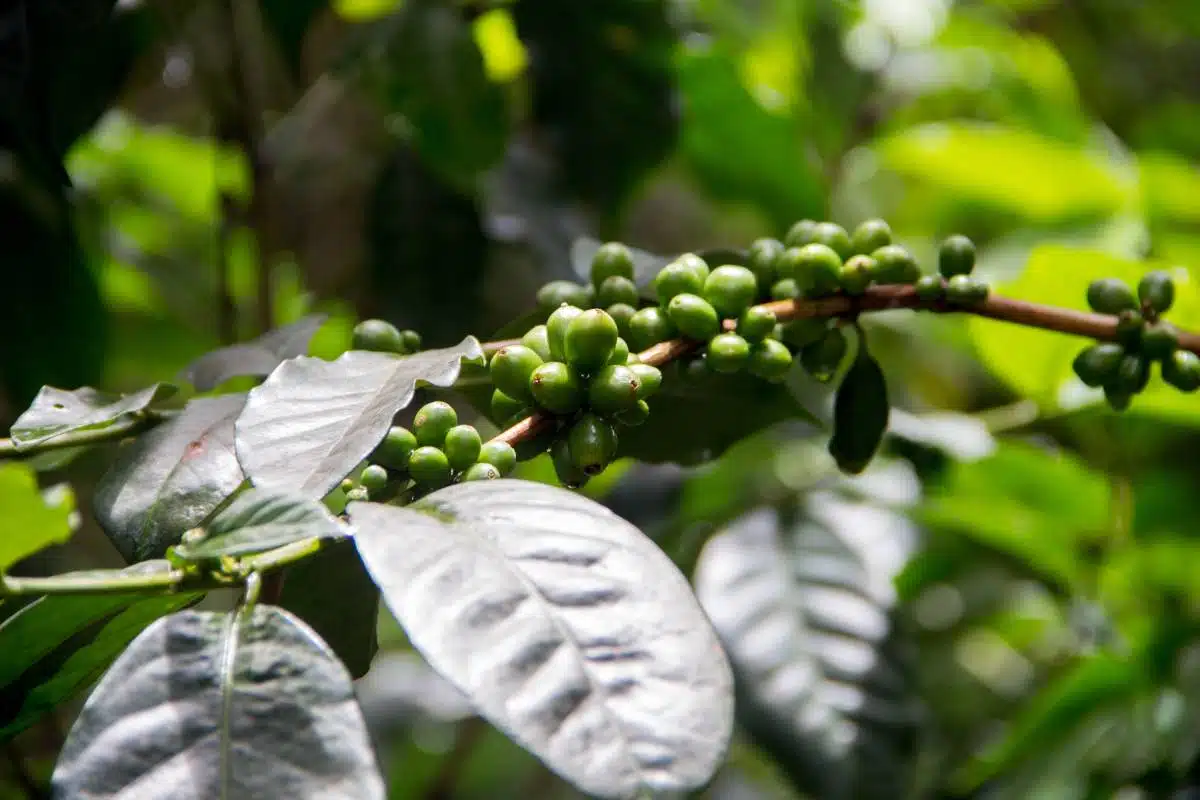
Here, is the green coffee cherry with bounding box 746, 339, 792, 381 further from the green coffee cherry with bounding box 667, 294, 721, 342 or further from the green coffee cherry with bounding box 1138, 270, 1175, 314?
the green coffee cherry with bounding box 1138, 270, 1175, 314

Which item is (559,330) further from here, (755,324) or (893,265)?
(893,265)

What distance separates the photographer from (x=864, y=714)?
90 cm

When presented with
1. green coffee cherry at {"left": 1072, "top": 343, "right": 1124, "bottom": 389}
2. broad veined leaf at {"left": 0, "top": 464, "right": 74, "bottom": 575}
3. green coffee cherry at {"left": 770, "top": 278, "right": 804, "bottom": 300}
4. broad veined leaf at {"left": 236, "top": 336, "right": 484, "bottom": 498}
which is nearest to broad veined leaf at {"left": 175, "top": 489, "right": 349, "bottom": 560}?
broad veined leaf at {"left": 236, "top": 336, "right": 484, "bottom": 498}

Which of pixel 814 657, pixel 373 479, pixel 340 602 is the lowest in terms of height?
pixel 814 657

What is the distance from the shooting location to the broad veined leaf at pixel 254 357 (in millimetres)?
690

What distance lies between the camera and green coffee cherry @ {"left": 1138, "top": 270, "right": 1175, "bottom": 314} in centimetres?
69

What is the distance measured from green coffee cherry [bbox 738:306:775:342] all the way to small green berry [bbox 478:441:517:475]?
0.54 feet

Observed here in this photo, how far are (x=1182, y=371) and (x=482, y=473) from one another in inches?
18.5

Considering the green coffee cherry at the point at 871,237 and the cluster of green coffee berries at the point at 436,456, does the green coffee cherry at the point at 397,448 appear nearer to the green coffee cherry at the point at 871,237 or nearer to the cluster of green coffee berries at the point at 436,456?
the cluster of green coffee berries at the point at 436,456

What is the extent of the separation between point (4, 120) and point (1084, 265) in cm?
93

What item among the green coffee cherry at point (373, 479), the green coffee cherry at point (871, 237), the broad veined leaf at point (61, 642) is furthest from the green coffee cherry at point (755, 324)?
the broad veined leaf at point (61, 642)

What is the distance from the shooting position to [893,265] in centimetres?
67

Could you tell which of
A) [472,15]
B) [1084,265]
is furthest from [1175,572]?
[472,15]

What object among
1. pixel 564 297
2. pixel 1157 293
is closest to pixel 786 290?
pixel 564 297
